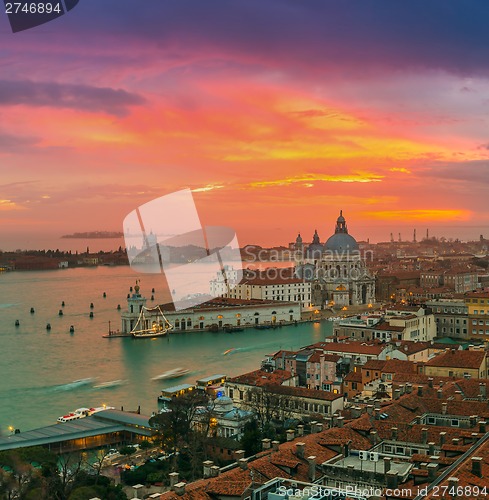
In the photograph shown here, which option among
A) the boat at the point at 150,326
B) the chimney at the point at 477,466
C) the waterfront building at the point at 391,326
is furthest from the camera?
the boat at the point at 150,326

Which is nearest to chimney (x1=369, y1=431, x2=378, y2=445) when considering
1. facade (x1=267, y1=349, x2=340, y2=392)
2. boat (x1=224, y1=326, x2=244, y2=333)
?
facade (x1=267, y1=349, x2=340, y2=392)

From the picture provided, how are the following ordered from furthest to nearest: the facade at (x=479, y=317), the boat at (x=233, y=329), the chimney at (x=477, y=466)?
the boat at (x=233, y=329), the facade at (x=479, y=317), the chimney at (x=477, y=466)

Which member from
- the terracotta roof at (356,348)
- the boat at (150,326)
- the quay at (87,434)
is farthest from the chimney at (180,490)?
the boat at (150,326)

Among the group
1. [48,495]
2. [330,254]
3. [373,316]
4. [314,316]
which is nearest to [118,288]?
[330,254]

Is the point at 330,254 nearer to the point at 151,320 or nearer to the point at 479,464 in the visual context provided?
the point at 151,320

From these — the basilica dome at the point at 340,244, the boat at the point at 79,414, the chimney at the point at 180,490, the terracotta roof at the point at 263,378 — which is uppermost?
the basilica dome at the point at 340,244

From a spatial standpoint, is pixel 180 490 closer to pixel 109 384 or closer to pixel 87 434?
pixel 87 434

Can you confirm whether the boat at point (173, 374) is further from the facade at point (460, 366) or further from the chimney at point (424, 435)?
the chimney at point (424, 435)
